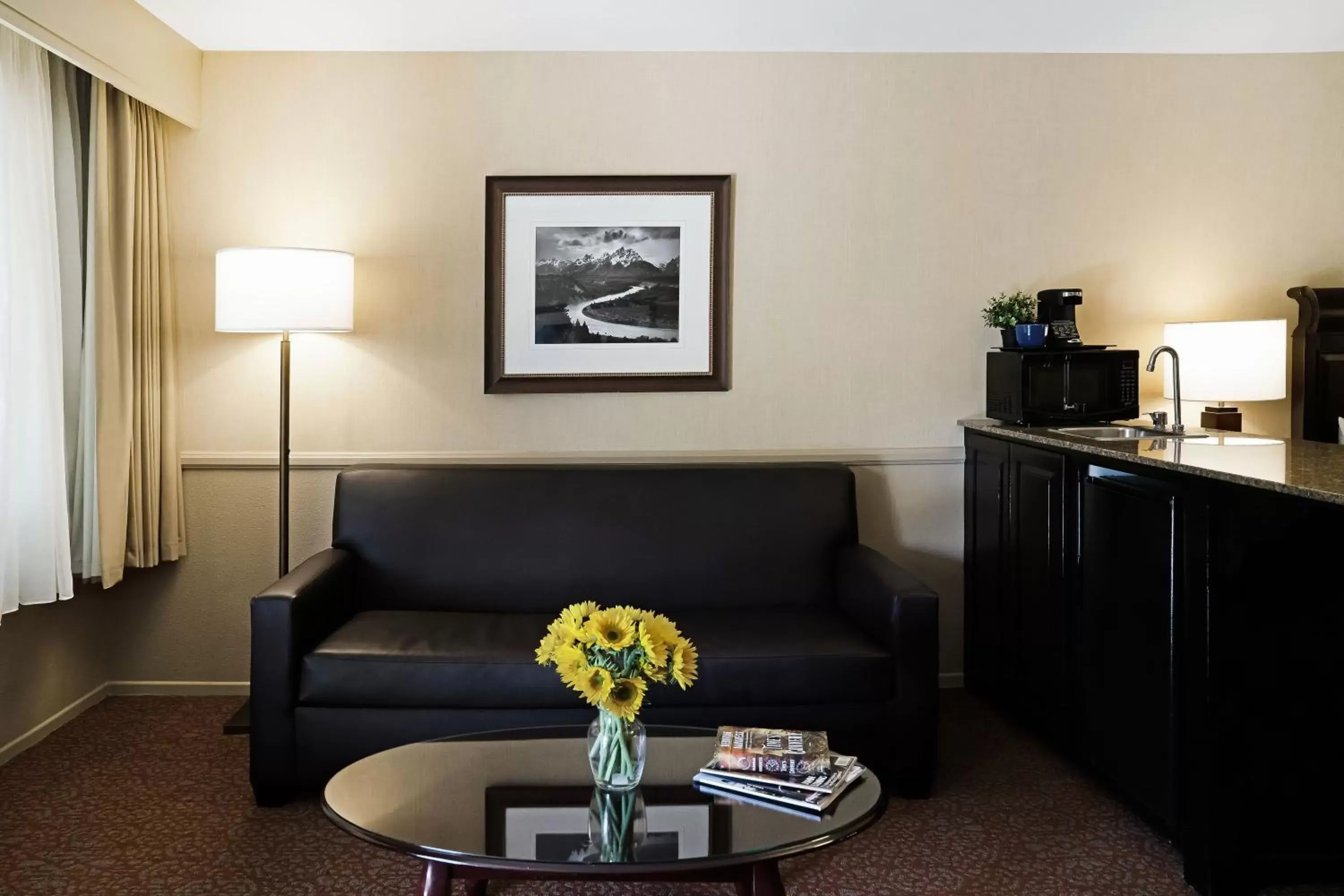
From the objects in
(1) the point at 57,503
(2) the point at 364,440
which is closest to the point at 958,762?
(2) the point at 364,440

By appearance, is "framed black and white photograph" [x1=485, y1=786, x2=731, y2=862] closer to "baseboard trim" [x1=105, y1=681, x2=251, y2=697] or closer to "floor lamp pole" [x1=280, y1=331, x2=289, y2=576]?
"floor lamp pole" [x1=280, y1=331, x2=289, y2=576]

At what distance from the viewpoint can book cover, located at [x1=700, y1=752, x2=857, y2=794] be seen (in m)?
1.93

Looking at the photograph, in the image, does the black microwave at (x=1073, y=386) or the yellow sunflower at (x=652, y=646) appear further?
the black microwave at (x=1073, y=386)

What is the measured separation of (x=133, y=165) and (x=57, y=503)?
1090 mm

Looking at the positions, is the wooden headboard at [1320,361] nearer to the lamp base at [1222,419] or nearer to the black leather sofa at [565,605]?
the lamp base at [1222,419]

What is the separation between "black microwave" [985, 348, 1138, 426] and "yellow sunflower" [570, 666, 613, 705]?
6.64ft

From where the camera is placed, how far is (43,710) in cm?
322

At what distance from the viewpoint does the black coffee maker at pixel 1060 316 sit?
3459 millimetres

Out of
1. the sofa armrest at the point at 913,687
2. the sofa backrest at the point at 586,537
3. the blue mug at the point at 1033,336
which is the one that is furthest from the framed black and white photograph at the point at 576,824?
the blue mug at the point at 1033,336

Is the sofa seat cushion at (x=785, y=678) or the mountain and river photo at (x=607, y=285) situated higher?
the mountain and river photo at (x=607, y=285)

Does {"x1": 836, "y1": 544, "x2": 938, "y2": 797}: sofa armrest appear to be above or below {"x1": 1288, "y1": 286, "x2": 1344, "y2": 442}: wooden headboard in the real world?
below

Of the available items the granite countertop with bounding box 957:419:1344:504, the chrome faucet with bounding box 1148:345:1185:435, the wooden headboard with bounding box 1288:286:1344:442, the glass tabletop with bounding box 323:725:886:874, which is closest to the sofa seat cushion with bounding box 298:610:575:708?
the glass tabletop with bounding box 323:725:886:874

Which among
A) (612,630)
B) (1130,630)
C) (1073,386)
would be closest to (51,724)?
(612,630)

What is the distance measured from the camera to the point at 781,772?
198 centimetres
